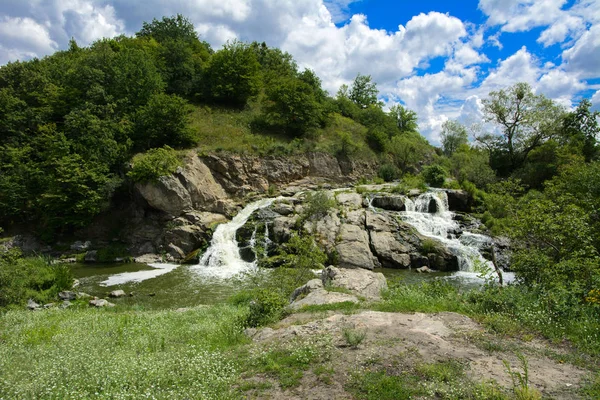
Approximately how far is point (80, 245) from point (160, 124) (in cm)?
1210

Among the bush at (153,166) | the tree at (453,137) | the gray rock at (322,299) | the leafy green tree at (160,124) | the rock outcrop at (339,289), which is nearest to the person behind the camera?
the gray rock at (322,299)

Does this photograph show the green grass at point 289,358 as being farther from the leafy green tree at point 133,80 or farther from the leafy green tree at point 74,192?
the leafy green tree at point 133,80

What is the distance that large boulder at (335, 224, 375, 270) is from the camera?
70.2 feet

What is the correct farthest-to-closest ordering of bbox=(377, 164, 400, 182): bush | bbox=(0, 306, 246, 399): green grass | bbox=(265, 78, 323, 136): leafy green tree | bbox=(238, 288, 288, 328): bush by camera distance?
1. bbox=(377, 164, 400, 182): bush
2. bbox=(265, 78, 323, 136): leafy green tree
3. bbox=(238, 288, 288, 328): bush
4. bbox=(0, 306, 246, 399): green grass

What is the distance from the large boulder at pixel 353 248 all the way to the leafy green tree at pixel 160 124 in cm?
1810

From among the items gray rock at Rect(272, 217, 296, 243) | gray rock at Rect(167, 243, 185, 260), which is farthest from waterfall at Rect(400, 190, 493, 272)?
gray rock at Rect(167, 243, 185, 260)

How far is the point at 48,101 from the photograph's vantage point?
3166 cm

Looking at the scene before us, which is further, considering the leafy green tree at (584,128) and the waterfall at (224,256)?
the leafy green tree at (584,128)

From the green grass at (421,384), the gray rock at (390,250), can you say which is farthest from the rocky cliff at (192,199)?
the green grass at (421,384)

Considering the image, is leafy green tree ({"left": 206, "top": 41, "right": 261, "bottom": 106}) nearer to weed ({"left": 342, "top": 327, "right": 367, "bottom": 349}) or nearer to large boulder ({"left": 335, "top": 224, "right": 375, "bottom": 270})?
large boulder ({"left": 335, "top": 224, "right": 375, "bottom": 270})

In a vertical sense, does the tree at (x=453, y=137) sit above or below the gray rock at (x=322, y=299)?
above

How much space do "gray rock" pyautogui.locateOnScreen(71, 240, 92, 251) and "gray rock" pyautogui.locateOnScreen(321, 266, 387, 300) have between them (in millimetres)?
21302

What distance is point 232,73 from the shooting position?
42188mm

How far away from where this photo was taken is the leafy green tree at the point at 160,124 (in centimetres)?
3072
